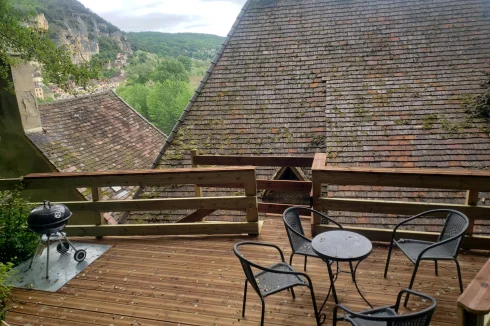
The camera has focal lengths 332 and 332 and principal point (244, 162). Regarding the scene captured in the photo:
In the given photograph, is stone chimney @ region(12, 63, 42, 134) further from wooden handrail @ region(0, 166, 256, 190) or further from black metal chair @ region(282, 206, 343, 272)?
black metal chair @ region(282, 206, 343, 272)

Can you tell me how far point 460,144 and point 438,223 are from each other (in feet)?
6.26

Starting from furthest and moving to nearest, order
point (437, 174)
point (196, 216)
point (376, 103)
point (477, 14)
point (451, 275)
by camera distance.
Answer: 1. point (477, 14)
2. point (376, 103)
3. point (196, 216)
4. point (437, 174)
5. point (451, 275)

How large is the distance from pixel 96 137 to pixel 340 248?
39.8 ft

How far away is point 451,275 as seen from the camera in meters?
3.27

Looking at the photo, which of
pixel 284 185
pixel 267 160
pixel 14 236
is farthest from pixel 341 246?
pixel 14 236

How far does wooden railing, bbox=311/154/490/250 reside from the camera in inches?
137

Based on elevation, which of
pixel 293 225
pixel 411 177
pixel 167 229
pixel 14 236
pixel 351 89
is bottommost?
pixel 167 229

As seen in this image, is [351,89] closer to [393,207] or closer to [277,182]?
[277,182]

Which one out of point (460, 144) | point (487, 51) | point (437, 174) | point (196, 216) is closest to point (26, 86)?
point (196, 216)

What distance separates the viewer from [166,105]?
4106 centimetres

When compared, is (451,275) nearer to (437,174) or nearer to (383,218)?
(437,174)

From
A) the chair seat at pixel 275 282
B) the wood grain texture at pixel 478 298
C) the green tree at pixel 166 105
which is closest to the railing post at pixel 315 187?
the chair seat at pixel 275 282

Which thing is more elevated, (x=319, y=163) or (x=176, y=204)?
(x=319, y=163)

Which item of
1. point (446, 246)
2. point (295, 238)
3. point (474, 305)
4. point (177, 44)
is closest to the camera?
point (474, 305)
